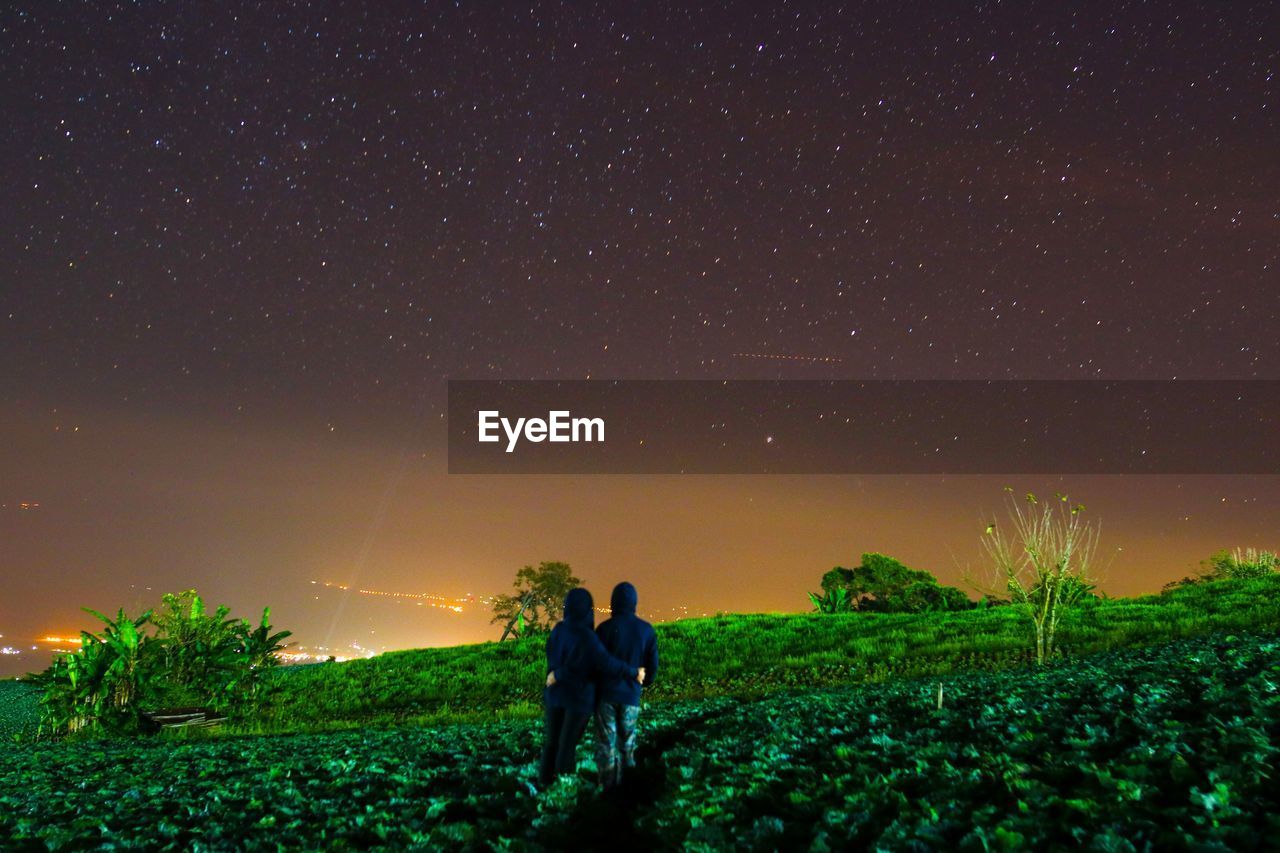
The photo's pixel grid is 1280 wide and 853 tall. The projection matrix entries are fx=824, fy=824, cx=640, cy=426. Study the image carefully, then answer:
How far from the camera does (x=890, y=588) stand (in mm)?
60656

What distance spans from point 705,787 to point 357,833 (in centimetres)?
392

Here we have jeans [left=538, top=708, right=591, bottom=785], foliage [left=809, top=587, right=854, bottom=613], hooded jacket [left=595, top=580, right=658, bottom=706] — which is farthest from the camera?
foliage [left=809, top=587, right=854, bottom=613]

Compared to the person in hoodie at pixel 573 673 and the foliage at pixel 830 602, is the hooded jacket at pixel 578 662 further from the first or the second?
the foliage at pixel 830 602

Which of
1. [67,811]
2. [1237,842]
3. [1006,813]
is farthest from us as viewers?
[67,811]

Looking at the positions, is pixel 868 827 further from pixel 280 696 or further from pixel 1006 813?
pixel 280 696

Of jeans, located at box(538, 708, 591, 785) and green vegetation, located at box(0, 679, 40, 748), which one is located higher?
jeans, located at box(538, 708, 591, 785)

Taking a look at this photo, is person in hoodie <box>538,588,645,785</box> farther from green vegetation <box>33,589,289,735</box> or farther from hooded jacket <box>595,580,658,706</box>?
green vegetation <box>33,589,289,735</box>

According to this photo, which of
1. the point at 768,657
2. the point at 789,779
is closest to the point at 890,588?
the point at 768,657

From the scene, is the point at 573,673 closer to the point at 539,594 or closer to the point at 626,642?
the point at 626,642

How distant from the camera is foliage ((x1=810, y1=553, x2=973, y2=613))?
193 feet

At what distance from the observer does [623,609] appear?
10297 millimetres

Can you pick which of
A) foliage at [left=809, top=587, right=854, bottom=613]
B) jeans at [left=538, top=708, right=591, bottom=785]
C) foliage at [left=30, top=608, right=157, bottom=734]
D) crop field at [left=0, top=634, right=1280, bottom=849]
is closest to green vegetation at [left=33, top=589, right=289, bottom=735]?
foliage at [left=30, top=608, right=157, bottom=734]

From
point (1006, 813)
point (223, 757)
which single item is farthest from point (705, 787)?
point (223, 757)

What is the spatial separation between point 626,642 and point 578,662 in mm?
640
